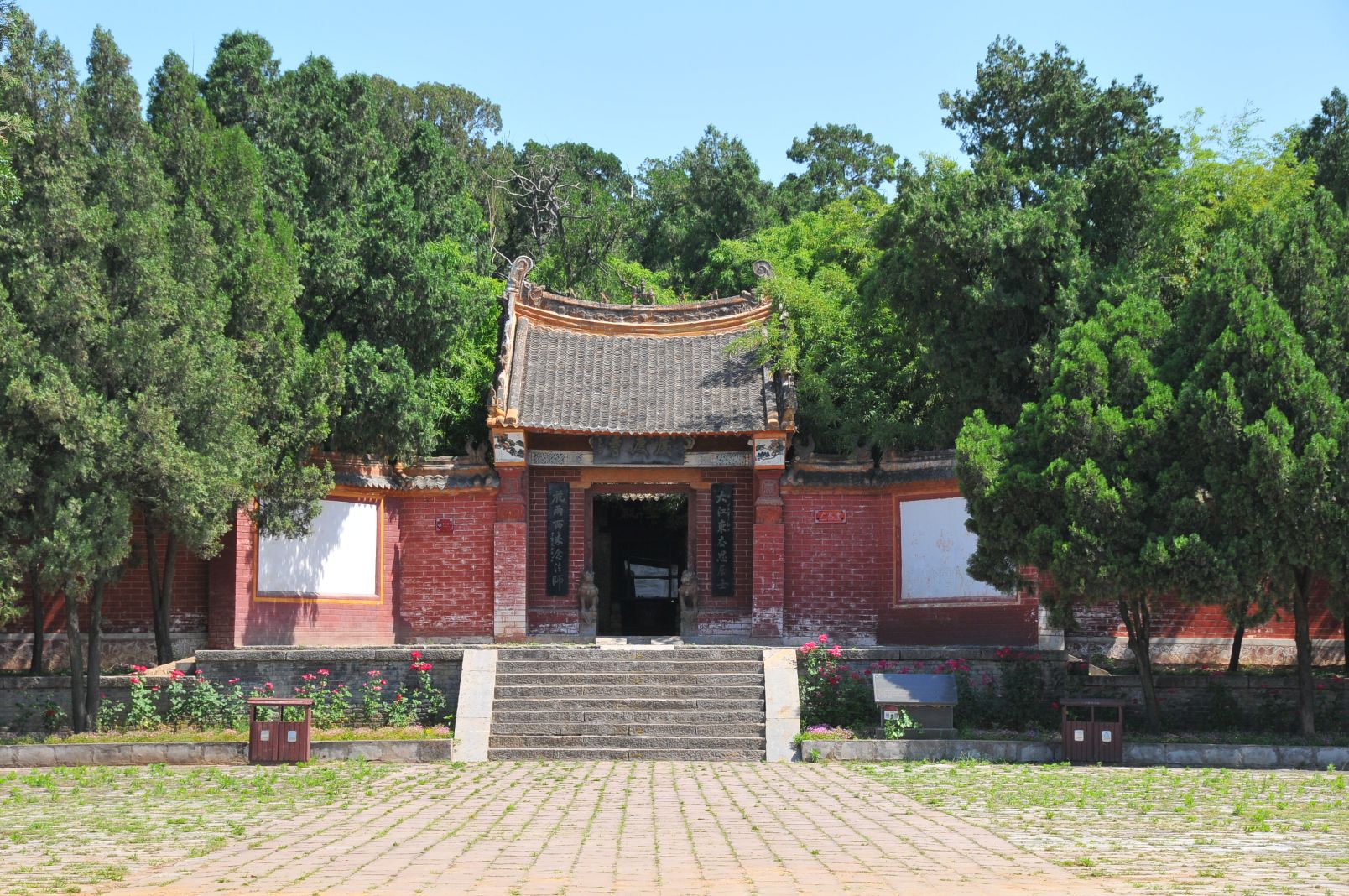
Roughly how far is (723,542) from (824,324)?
11.8 feet

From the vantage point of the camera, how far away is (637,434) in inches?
740

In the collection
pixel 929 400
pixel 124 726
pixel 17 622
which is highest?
pixel 929 400

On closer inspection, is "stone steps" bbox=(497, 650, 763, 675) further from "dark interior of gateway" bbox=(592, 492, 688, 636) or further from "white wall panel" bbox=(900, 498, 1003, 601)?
"dark interior of gateway" bbox=(592, 492, 688, 636)

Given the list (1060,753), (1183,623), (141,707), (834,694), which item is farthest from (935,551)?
(141,707)

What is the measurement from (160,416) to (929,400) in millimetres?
11053

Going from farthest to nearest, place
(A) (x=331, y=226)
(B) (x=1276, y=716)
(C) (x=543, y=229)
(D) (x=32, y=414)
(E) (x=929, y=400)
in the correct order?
(C) (x=543, y=229)
(E) (x=929, y=400)
(A) (x=331, y=226)
(B) (x=1276, y=716)
(D) (x=32, y=414)

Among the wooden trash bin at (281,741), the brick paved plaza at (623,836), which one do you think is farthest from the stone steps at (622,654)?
the brick paved plaza at (623,836)

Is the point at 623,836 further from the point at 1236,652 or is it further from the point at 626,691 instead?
the point at 1236,652

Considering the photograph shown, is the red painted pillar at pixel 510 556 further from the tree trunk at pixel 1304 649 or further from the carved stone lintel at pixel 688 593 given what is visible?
the tree trunk at pixel 1304 649

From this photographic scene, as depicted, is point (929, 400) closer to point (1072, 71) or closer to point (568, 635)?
point (1072, 71)

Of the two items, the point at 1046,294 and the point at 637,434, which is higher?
the point at 1046,294

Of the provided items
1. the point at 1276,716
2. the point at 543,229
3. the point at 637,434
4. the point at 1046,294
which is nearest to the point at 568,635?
the point at 637,434

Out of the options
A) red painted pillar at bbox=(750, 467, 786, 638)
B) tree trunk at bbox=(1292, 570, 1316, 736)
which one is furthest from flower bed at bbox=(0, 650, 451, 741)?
tree trunk at bbox=(1292, 570, 1316, 736)

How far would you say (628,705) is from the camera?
1455 centimetres
